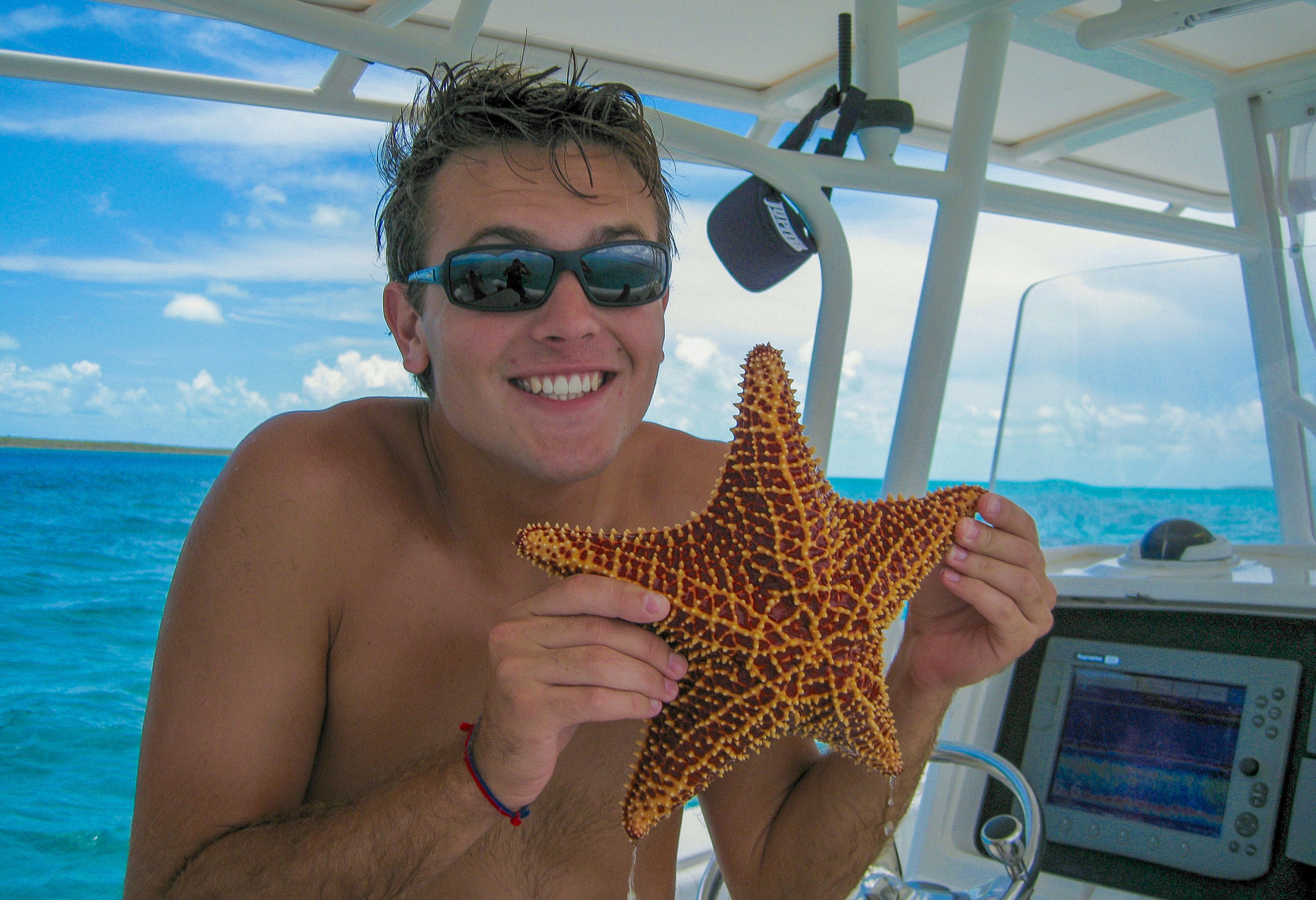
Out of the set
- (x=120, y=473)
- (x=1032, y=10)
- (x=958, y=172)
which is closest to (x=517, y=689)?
(x=958, y=172)

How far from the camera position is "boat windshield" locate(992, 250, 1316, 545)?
9.93 feet

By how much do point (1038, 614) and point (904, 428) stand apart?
5.25 feet

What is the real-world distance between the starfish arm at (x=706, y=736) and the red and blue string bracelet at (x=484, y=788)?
308 mm

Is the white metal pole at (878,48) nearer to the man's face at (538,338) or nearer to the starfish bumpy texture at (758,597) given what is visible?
the man's face at (538,338)

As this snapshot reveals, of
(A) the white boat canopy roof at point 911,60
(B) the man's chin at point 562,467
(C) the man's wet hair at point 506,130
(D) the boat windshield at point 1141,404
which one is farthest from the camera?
(A) the white boat canopy roof at point 911,60

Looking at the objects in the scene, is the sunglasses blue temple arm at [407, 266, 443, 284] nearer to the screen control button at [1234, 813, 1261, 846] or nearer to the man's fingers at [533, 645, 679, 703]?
the man's fingers at [533, 645, 679, 703]

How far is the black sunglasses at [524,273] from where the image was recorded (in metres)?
1.91

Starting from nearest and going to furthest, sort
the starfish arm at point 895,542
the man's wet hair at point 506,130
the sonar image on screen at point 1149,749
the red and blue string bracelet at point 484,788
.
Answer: the starfish arm at point 895,542, the red and blue string bracelet at point 484,788, the man's wet hair at point 506,130, the sonar image on screen at point 1149,749

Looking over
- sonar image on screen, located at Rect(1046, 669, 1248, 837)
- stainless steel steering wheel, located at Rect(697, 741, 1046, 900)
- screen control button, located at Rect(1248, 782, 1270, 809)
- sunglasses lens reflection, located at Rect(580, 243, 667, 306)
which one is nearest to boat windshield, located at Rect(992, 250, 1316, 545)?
sonar image on screen, located at Rect(1046, 669, 1248, 837)

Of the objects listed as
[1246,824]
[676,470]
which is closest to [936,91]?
[676,470]

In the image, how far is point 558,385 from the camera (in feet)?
6.55

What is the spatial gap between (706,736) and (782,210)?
6.65ft

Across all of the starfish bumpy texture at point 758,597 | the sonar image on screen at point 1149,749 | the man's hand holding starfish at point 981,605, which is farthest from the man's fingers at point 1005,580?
the sonar image on screen at point 1149,749

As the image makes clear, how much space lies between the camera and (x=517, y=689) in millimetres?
1467
